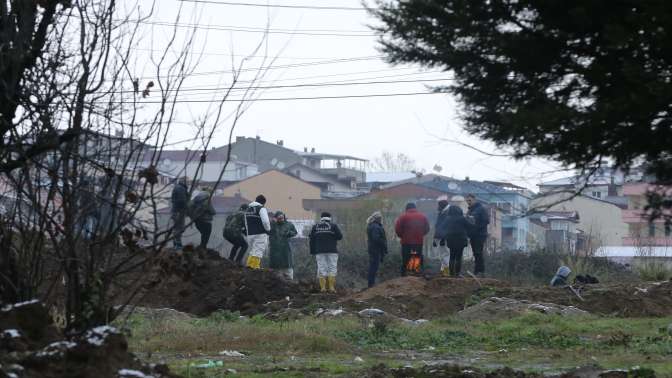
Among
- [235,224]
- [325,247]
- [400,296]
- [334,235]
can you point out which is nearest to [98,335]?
[400,296]

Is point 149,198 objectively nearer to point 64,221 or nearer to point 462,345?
point 64,221

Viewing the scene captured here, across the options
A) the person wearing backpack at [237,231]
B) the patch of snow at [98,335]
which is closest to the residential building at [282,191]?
the person wearing backpack at [237,231]

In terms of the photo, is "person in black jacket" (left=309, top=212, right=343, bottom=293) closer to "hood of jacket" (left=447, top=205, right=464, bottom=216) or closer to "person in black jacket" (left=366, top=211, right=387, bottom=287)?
"person in black jacket" (left=366, top=211, right=387, bottom=287)

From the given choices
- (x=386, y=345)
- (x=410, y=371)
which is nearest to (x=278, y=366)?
(x=410, y=371)

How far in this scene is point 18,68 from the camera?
845 centimetres

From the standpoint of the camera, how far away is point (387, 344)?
15734 mm

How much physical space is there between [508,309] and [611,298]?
296 cm

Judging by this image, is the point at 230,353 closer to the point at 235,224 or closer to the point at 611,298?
the point at 611,298

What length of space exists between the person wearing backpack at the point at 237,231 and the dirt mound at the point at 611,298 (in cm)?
672

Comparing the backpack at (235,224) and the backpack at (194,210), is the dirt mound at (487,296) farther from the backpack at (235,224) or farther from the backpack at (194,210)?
the backpack at (194,210)

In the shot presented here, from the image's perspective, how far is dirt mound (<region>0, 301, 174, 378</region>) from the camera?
732cm

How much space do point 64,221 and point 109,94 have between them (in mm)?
1059

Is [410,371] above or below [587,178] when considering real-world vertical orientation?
below

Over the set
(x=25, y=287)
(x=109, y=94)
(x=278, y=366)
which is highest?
(x=109, y=94)
